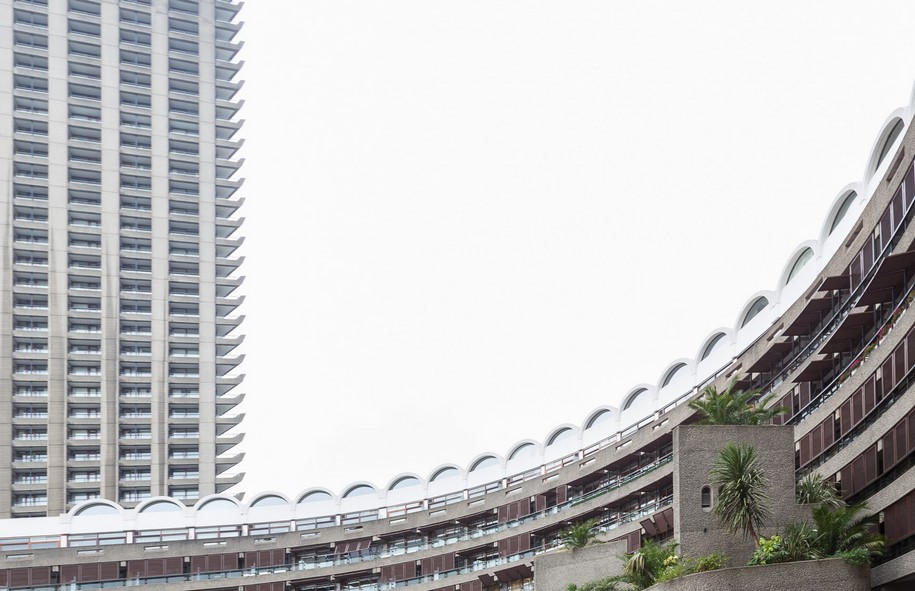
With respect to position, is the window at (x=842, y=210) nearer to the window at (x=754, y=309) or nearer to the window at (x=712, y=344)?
the window at (x=754, y=309)

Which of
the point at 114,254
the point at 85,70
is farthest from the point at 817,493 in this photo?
the point at 85,70

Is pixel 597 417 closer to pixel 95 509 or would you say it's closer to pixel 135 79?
pixel 95 509

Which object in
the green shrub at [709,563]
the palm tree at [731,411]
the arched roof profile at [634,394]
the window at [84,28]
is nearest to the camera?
the green shrub at [709,563]

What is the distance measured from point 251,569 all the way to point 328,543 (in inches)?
256

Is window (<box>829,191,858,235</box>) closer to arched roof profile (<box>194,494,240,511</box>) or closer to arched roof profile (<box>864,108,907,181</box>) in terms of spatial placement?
arched roof profile (<box>864,108,907,181</box>)

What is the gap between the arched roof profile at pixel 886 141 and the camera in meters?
57.1

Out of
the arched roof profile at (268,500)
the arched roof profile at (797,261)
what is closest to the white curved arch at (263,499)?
the arched roof profile at (268,500)

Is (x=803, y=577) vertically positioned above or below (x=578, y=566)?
below

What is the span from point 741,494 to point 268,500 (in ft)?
211

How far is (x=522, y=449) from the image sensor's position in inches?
4139

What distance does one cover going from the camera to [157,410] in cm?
15000

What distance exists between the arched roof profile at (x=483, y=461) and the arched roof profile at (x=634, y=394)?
50.6 feet

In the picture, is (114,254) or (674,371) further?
(114,254)

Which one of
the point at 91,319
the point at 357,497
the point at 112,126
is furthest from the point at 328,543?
the point at 112,126
